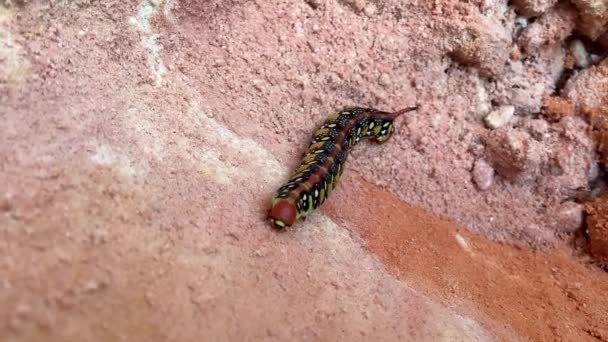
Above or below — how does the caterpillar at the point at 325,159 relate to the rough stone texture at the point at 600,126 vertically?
below

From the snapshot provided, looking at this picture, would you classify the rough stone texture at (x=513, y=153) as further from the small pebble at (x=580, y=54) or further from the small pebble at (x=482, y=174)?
the small pebble at (x=580, y=54)

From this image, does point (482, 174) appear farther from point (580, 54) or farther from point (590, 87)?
point (580, 54)

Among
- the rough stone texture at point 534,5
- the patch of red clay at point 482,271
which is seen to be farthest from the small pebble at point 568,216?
the rough stone texture at point 534,5

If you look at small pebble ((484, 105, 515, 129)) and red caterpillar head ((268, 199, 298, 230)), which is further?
small pebble ((484, 105, 515, 129))

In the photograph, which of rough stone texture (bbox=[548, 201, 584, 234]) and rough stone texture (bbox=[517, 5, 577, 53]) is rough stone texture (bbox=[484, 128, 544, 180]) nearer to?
rough stone texture (bbox=[548, 201, 584, 234])

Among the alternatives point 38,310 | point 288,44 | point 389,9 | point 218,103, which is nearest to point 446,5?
point 389,9

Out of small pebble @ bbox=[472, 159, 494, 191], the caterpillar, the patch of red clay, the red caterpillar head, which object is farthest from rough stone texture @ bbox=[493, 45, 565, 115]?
the red caterpillar head

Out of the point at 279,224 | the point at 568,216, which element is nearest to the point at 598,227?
the point at 568,216
